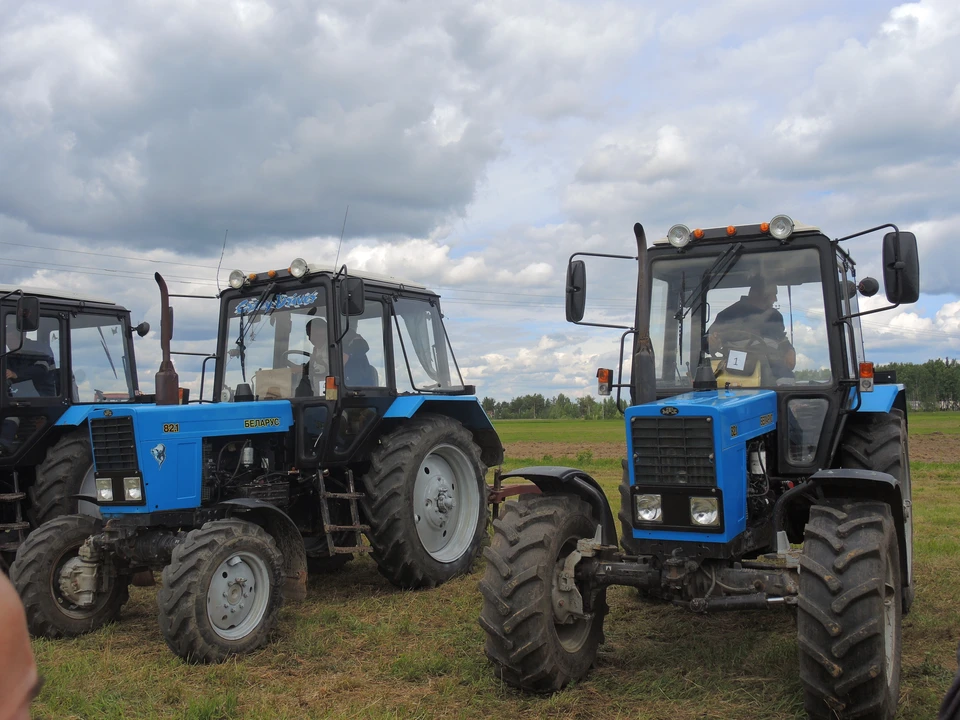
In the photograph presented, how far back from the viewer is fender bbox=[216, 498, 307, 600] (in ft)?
19.4

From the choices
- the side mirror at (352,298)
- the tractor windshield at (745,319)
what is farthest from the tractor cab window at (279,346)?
the tractor windshield at (745,319)

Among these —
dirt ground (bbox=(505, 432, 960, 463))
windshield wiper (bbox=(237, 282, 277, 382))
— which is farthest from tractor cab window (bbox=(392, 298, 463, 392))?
dirt ground (bbox=(505, 432, 960, 463))

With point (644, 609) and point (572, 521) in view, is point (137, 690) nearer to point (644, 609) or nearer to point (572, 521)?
point (572, 521)

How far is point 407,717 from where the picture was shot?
421 centimetres

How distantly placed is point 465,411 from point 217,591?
335 cm

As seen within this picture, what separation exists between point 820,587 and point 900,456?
1.78m

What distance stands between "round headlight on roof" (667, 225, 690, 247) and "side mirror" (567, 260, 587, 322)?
0.66 m

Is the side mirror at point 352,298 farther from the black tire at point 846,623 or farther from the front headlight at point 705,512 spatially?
the black tire at point 846,623

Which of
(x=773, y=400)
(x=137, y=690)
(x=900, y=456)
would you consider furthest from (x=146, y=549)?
(x=900, y=456)

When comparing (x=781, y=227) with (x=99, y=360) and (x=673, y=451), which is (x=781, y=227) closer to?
(x=673, y=451)

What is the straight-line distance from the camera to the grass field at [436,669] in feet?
14.1

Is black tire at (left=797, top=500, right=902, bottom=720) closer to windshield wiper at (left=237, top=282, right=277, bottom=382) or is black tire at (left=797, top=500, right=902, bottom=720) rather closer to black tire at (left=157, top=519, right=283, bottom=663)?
black tire at (left=157, top=519, right=283, bottom=663)

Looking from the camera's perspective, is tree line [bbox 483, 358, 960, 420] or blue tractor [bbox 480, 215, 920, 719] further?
tree line [bbox 483, 358, 960, 420]

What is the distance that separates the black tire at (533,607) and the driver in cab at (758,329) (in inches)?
61.6
